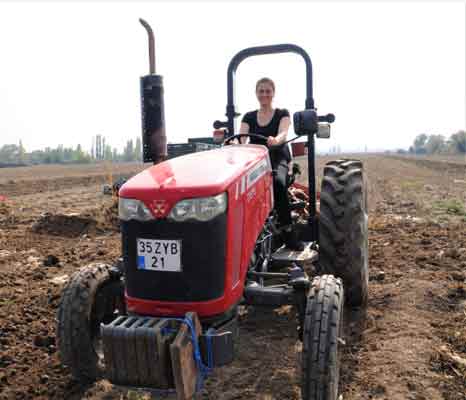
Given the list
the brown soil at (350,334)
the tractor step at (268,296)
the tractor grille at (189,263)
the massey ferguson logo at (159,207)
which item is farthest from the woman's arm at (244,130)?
the massey ferguson logo at (159,207)

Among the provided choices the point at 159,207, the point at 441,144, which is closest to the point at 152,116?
the point at 159,207

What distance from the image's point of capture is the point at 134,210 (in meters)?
2.88

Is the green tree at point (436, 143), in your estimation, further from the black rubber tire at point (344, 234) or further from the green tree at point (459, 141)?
the black rubber tire at point (344, 234)

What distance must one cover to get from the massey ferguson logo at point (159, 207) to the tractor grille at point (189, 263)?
49 millimetres

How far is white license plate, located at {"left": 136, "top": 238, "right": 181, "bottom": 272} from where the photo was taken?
9.21ft

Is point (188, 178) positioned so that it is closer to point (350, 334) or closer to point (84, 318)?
point (84, 318)

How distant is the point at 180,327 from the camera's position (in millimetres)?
2707

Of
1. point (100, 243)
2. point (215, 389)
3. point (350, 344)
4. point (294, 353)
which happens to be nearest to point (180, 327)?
point (215, 389)

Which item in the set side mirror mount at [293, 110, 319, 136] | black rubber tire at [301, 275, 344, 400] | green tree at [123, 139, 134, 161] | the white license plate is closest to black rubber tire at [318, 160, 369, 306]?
side mirror mount at [293, 110, 319, 136]

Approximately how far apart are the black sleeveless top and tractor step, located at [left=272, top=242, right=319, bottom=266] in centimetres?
81

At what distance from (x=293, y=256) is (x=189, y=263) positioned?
1697 mm

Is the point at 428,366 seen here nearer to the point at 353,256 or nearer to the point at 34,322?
the point at 353,256

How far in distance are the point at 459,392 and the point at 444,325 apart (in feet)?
3.26

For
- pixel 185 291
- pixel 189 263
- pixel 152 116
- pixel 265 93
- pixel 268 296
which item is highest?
pixel 265 93
